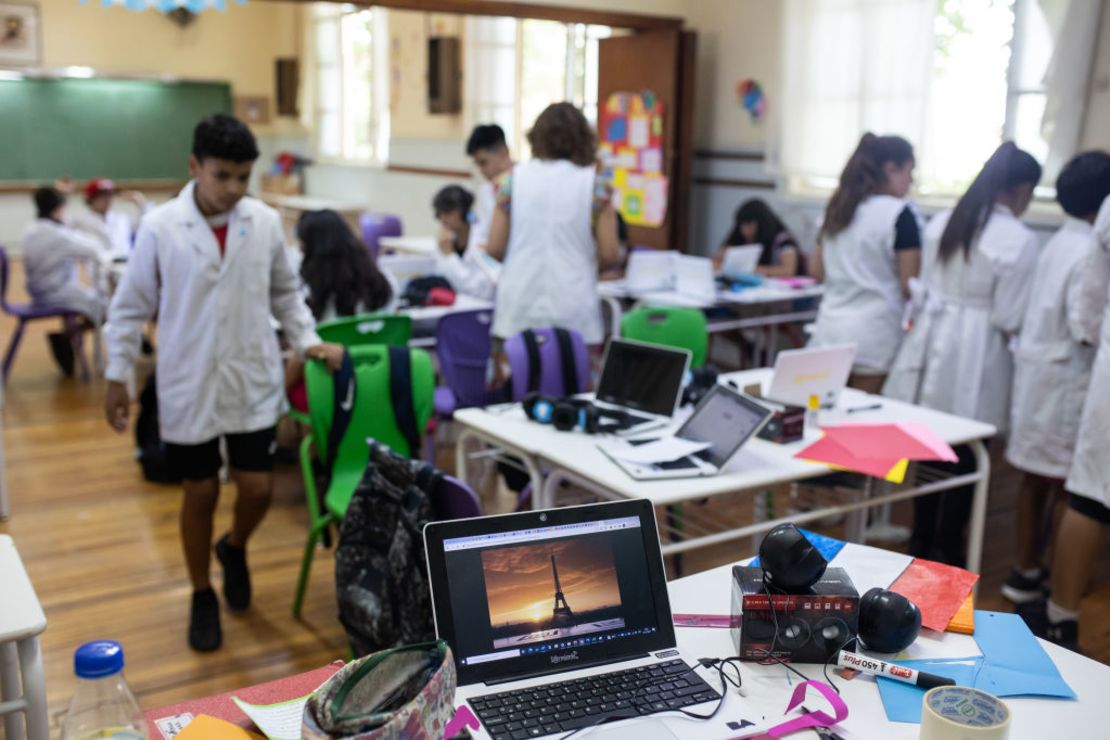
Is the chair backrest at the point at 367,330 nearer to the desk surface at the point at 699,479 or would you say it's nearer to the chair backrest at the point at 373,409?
the chair backrest at the point at 373,409

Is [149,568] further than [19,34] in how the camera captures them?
No

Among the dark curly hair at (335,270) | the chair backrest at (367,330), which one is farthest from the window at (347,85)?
the chair backrest at (367,330)

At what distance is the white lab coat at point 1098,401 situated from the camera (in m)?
2.79

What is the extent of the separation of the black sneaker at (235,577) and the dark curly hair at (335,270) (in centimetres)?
110

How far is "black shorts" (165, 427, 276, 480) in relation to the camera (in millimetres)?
2895

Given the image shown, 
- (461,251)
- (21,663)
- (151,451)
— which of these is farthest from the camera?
(461,251)

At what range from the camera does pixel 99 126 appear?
11.1m

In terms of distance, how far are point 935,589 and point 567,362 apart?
1882 millimetres

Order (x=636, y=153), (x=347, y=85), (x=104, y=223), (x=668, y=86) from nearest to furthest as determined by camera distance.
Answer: (x=668, y=86) → (x=104, y=223) → (x=636, y=153) → (x=347, y=85)

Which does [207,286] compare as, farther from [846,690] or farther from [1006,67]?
[1006,67]

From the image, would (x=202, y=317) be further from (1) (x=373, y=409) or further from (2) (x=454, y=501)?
(2) (x=454, y=501)

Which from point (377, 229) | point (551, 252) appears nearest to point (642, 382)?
point (551, 252)

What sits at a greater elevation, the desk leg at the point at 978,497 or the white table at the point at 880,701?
the white table at the point at 880,701

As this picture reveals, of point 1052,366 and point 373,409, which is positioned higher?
point 1052,366
